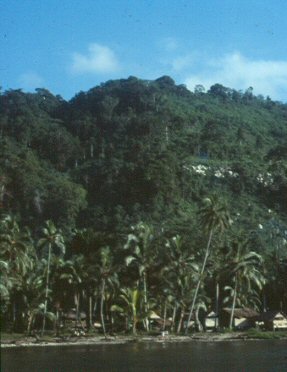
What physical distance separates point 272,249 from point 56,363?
7141cm

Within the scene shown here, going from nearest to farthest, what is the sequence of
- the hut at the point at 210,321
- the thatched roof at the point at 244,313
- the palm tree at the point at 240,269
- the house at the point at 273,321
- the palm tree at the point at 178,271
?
the palm tree at the point at 178,271, the palm tree at the point at 240,269, the house at the point at 273,321, the hut at the point at 210,321, the thatched roof at the point at 244,313

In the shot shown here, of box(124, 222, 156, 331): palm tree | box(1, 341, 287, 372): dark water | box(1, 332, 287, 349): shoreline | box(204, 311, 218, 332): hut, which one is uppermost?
box(124, 222, 156, 331): palm tree

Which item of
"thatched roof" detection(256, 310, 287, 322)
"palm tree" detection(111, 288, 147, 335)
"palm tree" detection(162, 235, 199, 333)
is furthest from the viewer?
"thatched roof" detection(256, 310, 287, 322)

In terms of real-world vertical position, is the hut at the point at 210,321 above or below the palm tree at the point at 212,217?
below

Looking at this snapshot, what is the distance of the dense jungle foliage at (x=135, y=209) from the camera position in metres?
81.9

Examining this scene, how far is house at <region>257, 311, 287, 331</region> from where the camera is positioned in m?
97.4

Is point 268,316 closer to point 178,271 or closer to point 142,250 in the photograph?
point 178,271

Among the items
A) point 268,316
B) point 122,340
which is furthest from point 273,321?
point 122,340

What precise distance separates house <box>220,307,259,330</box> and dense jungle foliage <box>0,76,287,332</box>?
1395 mm

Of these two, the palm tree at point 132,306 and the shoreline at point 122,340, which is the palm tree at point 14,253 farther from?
the palm tree at point 132,306

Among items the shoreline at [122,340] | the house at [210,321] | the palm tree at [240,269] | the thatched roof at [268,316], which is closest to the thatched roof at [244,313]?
the thatched roof at [268,316]

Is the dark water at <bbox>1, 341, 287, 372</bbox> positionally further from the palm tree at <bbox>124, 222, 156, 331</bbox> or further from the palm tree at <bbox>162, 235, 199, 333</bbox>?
the palm tree at <bbox>124, 222, 156, 331</bbox>

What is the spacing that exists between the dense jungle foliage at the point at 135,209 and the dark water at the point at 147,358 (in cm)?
1170

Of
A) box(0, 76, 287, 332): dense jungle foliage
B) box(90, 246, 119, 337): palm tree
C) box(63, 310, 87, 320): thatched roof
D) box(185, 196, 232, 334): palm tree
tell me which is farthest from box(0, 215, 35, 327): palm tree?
box(185, 196, 232, 334): palm tree
